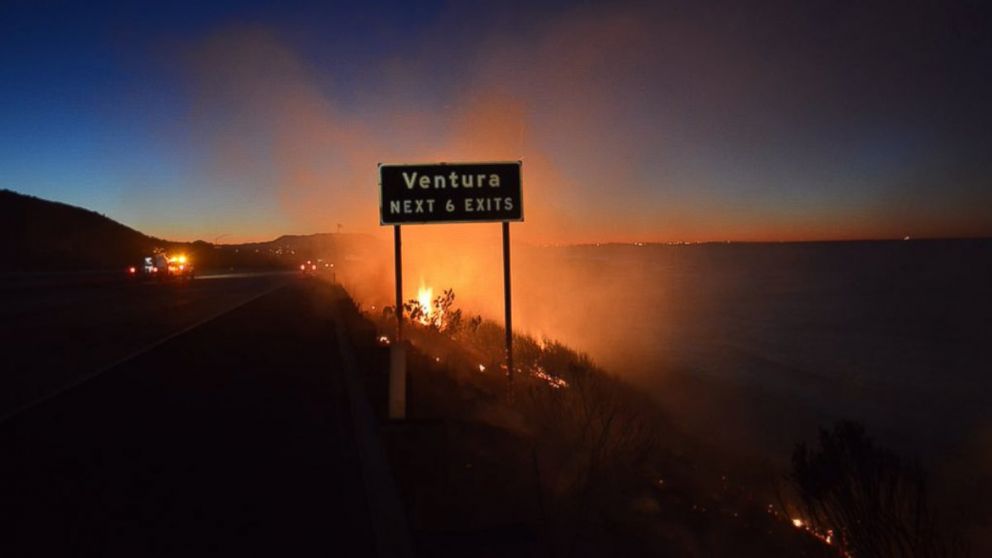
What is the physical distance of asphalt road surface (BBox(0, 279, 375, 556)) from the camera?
16.6ft

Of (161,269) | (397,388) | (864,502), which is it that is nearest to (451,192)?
(397,388)

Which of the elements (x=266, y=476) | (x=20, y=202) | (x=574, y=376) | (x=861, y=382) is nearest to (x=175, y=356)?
(x=574, y=376)

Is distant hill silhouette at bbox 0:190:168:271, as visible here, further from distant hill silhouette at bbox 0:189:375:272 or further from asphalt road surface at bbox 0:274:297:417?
asphalt road surface at bbox 0:274:297:417

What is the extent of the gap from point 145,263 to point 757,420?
48836mm

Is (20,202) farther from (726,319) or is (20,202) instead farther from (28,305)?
(726,319)

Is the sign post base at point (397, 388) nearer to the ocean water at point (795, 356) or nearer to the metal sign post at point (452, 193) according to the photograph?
the metal sign post at point (452, 193)

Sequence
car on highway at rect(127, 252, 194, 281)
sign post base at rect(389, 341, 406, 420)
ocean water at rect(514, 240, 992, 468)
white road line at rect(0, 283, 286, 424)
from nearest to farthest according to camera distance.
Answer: sign post base at rect(389, 341, 406, 420) → white road line at rect(0, 283, 286, 424) → ocean water at rect(514, 240, 992, 468) → car on highway at rect(127, 252, 194, 281)

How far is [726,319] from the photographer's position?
48.5 m

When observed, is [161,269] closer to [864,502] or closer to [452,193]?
[452,193]

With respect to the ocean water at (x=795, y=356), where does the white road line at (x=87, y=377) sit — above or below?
above

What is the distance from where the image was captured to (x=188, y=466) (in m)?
6.79

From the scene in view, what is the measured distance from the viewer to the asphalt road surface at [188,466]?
5.05 m

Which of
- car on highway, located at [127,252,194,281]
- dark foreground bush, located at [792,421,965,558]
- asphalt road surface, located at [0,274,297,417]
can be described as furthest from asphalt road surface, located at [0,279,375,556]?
car on highway, located at [127,252,194,281]

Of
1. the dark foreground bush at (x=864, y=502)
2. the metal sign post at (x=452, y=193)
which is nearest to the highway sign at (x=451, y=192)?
the metal sign post at (x=452, y=193)
